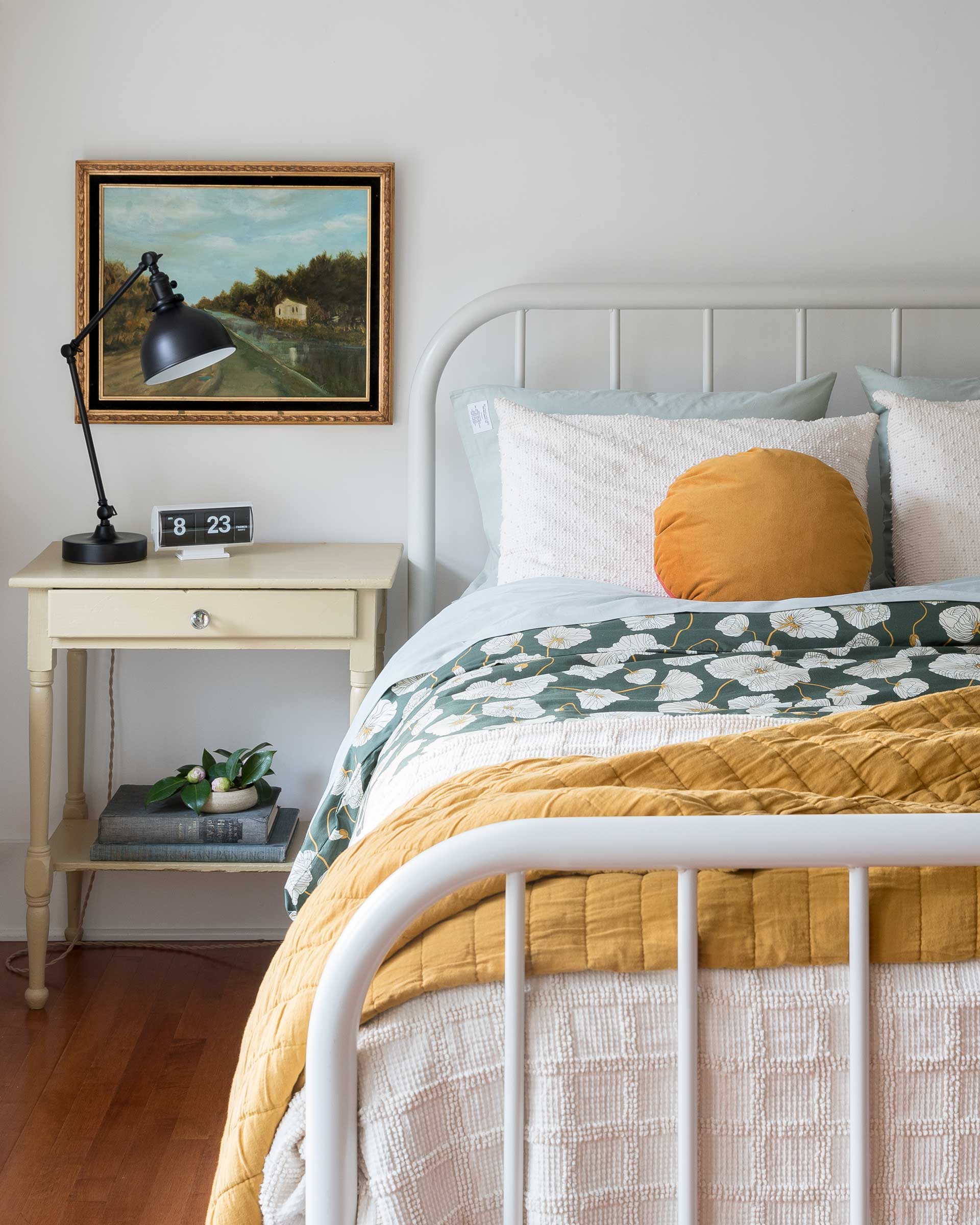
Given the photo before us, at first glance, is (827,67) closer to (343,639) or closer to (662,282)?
(662,282)

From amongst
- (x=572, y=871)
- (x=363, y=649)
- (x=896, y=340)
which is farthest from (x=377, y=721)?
(x=896, y=340)

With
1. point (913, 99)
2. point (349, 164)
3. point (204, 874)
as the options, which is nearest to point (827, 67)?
point (913, 99)

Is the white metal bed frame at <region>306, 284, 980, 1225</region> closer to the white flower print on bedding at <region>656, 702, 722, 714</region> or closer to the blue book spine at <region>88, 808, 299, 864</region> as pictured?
the white flower print on bedding at <region>656, 702, 722, 714</region>

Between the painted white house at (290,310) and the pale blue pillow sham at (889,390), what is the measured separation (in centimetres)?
109

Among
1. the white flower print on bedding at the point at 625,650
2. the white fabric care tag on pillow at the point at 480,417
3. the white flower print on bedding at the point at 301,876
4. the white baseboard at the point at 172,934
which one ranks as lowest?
the white baseboard at the point at 172,934

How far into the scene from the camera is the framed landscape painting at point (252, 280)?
7.60 ft

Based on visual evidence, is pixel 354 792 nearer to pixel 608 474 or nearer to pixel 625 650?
pixel 625 650

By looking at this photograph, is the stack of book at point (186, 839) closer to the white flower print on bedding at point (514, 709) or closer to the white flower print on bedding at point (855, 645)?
the white flower print on bedding at point (514, 709)

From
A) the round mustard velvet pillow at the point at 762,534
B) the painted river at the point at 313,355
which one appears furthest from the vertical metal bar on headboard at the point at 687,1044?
the painted river at the point at 313,355

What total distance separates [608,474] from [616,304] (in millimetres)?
409

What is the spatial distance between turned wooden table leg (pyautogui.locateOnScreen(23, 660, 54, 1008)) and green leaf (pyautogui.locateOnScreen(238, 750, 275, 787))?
1.14 ft

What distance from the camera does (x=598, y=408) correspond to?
219 centimetres

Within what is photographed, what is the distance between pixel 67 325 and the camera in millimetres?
2357

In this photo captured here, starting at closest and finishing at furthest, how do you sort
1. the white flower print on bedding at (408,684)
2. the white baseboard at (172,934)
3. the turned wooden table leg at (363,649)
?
the white flower print on bedding at (408,684)
the turned wooden table leg at (363,649)
the white baseboard at (172,934)
